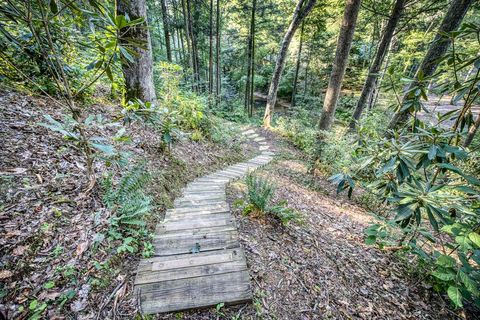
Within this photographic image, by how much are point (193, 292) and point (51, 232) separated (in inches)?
51.5

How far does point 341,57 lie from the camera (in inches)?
190

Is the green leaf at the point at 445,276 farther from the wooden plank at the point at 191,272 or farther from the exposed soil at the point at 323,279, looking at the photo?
the wooden plank at the point at 191,272

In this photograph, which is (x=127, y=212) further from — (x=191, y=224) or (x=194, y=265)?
(x=194, y=265)

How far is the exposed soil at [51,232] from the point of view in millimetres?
1371

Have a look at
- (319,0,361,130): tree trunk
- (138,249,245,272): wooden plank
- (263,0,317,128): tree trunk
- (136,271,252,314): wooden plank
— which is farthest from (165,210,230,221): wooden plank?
(263,0,317,128): tree trunk

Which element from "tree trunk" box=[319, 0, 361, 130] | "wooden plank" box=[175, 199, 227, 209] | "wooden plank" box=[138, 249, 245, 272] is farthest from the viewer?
"tree trunk" box=[319, 0, 361, 130]

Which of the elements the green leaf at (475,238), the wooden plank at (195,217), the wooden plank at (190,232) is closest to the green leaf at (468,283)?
the green leaf at (475,238)

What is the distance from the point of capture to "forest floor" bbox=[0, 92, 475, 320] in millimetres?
1425

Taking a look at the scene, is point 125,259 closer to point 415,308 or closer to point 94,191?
point 94,191

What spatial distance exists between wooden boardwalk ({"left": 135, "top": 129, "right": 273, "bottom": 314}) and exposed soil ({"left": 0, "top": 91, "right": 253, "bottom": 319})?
0.17 metres

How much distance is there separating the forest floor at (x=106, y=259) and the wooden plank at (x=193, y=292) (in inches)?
2.5

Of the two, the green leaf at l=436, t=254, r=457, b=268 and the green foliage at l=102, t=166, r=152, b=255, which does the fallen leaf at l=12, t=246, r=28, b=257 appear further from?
the green leaf at l=436, t=254, r=457, b=268

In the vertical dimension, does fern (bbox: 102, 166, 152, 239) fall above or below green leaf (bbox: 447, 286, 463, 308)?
above

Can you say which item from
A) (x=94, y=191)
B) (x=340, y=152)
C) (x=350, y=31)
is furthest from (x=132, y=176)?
(x=350, y=31)
